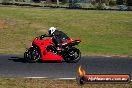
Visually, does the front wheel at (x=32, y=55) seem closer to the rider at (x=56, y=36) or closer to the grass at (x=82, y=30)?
the rider at (x=56, y=36)

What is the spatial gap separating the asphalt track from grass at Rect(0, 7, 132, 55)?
133 inches

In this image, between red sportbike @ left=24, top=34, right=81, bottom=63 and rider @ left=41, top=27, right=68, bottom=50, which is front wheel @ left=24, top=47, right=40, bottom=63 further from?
rider @ left=41, top=27, right=68, bottom=50

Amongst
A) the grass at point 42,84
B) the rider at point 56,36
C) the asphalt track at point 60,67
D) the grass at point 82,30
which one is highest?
the rider at point 56,36

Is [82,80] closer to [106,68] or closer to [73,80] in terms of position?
[73,80]

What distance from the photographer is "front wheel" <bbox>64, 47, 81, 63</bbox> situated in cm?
1994

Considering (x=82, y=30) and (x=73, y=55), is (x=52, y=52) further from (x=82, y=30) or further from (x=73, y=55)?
(x=82, y=30)

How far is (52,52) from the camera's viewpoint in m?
20.1

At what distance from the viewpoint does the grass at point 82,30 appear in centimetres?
2727

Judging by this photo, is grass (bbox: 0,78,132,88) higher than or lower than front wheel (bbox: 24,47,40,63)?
higher

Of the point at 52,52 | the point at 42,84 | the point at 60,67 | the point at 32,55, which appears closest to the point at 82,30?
the point at 52,52

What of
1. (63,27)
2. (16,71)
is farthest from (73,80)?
(63,27)

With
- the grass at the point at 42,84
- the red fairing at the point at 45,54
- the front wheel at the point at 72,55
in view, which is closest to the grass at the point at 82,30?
the front wheel at the point at 72,55

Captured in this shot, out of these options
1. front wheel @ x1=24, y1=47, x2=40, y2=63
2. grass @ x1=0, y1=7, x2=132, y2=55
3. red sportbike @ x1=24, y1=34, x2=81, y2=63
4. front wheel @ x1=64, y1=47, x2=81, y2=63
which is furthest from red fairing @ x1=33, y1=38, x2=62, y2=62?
grass @ x1=0, y1=7, x2=132, y2=55

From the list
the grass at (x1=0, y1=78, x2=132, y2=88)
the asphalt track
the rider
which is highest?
the rider
